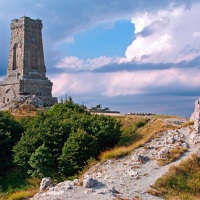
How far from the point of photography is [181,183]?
21.7 metres

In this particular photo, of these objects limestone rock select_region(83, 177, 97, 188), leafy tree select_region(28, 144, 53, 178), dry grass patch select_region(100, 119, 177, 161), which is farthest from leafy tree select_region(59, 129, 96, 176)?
limestone rock select_region(83, 177, 97, 188)

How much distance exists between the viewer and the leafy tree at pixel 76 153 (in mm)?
28597

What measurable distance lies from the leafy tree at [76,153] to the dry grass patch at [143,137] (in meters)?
1.46

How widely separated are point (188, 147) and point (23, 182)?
12.3 metres

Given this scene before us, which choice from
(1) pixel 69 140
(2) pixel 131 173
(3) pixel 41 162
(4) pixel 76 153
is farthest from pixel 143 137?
(2) pixel 131 173

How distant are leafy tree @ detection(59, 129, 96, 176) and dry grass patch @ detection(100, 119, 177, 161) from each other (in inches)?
57.7

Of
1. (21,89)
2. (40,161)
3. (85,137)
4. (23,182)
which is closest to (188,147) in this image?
(85,137)

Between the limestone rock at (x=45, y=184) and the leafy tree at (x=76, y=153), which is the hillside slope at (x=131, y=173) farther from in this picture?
the leafy tree at (x=76, y=153)

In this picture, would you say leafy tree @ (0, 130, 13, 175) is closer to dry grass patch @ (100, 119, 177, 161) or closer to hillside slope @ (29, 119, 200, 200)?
dry grass patch @ (100, 119, 177, 161)

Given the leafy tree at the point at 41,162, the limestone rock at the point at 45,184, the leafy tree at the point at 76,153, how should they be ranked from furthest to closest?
the leafy tree at the point at 41,162
the leafy tree at the point at 76,153
the limestone rock at the point at 45,184

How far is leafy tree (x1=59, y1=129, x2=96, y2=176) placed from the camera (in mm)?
28597

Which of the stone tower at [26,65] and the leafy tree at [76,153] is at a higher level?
the stone tower at [26,65]

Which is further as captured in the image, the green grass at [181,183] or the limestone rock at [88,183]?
the green grass at [181,183]

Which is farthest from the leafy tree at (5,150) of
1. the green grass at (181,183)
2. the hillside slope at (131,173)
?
the green grass at (181,183)
